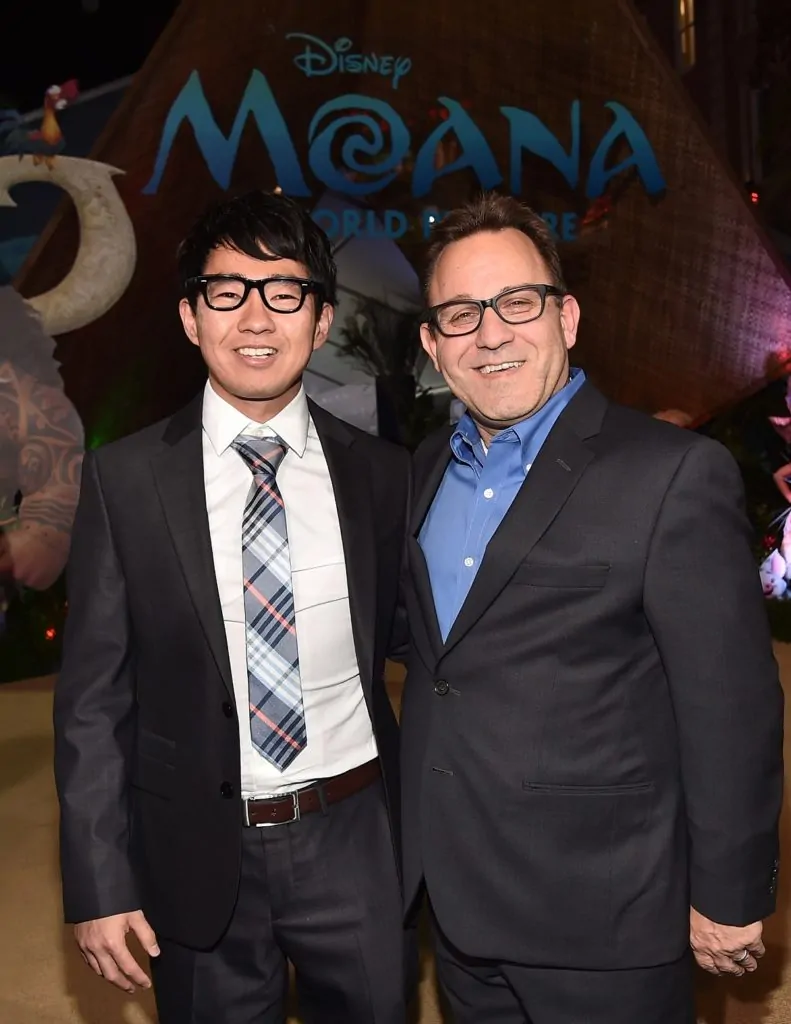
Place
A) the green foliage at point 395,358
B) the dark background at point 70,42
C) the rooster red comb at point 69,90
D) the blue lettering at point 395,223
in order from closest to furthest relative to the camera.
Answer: the rooster red comb at point 69,90, the dark background at point 70,42, the blue lettering at point 395,223, the green foliage at point 395,358

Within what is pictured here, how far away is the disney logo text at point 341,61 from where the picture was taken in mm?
8461

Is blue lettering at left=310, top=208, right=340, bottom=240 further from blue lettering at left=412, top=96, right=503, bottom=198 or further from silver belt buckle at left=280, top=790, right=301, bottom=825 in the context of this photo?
silver belt buckle at left=280, top=790, right=301, bottom=825

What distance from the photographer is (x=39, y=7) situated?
8.53 meters

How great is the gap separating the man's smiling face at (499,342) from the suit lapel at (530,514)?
0.12m

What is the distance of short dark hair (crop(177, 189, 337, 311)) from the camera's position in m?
2.10

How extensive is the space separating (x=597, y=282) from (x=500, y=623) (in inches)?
298

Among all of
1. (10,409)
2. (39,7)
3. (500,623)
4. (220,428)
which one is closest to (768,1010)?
(500,623)

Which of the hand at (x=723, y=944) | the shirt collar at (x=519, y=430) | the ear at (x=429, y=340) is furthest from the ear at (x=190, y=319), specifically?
the hand at (x=723, y=944)

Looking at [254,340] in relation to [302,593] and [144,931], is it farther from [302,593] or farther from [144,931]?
[144,931]

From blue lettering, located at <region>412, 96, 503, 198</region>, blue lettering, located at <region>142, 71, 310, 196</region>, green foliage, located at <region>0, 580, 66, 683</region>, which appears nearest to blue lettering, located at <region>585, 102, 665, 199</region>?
blue lettering, located at <region>412, 96, 503, 198</region>

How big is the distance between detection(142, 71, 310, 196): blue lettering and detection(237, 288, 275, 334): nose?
6812 millimetres

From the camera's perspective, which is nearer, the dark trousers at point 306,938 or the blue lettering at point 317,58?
the dark trousers at point 306,938

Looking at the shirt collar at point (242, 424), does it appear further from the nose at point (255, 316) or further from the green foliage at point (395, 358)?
the green foliage at point (395, 358)

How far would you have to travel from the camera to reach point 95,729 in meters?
1.95
